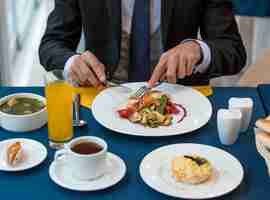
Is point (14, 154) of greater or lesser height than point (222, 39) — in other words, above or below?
below

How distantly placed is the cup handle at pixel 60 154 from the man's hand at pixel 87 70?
357 mm

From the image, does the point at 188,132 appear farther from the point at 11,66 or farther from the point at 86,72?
the point at 11,66

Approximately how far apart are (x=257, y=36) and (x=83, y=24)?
1.45 m

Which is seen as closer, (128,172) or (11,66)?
(128,172)

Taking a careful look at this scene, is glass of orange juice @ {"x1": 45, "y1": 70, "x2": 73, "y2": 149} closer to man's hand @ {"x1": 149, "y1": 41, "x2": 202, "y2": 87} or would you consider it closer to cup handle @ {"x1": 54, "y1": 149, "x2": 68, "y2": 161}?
cup handle @ {"x1": 54, "y1": 149, "x2": 68, "y2": 161}

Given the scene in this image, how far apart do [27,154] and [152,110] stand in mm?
351

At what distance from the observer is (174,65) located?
4.93 feet

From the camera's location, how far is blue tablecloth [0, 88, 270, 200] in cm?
111

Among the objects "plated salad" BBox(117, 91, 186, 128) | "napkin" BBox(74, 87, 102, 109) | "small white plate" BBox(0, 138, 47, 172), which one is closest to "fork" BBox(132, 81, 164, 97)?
"plated salad" BBox(117, 91, 186, 128)

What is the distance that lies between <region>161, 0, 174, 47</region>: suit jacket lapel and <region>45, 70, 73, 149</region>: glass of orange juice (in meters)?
0.63

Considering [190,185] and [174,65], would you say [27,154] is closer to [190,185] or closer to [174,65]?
[190,185]

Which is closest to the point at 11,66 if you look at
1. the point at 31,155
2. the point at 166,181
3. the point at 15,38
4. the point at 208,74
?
the point at 15,38

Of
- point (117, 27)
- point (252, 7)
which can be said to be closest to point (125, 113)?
point (117, 27)

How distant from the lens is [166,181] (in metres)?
1.13
